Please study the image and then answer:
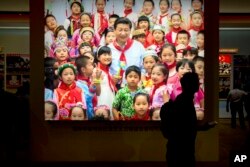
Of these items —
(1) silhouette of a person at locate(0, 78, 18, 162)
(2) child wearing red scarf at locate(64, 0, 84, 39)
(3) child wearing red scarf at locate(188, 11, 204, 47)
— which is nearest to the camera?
(1) silhouette of a person at locate(0, 78, 18, 162)

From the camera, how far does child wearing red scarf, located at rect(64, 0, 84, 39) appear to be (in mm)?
7043

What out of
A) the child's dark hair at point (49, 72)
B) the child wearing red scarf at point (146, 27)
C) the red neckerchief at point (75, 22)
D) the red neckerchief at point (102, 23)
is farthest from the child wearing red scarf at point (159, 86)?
the child's dark hair at point (49, 72)

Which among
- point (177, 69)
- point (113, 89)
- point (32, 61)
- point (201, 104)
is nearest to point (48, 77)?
point (32, 61)

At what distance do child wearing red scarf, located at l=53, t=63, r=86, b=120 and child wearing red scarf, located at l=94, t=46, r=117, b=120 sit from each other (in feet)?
1.11

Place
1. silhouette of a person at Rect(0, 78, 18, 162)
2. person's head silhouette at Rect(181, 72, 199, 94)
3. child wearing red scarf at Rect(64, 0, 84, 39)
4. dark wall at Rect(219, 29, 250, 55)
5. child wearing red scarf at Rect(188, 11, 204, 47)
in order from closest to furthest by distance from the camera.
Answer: person's head silhouette at Rect(181, 72, 199, 94) < silhouette of a person at Rect(0, 78, 18, 162) < child wearing red scarf at Rect(64, 0, 84, 39) < child wearing red scarf at Rect(188, 11, 204, 47) < dark wall at Rect(219, 29, 250, 55)

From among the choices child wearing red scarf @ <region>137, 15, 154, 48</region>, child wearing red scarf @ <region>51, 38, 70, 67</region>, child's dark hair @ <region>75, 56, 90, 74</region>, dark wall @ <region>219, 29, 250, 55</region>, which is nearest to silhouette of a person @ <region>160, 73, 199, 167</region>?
child wearing red scarf @ <region>137, 15, 154, 48</region>

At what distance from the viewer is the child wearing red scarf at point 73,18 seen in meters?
7.04

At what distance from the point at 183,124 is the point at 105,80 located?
10.6ft

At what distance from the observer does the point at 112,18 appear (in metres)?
7.09

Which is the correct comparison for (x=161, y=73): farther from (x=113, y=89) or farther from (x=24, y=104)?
(x=24, y=104)

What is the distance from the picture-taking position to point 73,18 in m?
7.07

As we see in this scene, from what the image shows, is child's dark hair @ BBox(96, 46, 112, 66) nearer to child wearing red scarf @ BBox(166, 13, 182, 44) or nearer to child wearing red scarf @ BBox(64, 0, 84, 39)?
child wearing red scarf @ BBox(64, 0, 84, 39)

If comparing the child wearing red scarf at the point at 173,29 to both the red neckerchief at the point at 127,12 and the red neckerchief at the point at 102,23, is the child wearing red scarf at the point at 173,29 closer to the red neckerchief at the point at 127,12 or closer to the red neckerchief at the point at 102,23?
the red neckerchief at the point at 127,12

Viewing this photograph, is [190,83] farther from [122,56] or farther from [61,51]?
[61,51]
